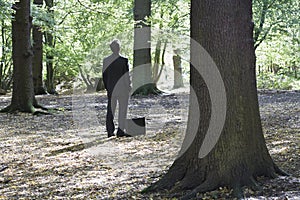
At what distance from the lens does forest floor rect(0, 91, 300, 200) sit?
557 cm

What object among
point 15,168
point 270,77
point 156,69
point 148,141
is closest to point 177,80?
point 156,69

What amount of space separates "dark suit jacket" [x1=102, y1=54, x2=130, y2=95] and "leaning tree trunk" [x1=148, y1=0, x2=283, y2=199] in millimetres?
4107

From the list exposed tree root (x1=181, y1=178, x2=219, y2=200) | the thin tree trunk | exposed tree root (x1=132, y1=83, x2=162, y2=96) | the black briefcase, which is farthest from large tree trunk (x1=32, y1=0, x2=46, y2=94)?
exposed tree root (x1=181, y1=178, x2=219, y2=200)

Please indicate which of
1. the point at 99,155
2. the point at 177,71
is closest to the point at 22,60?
the point at 99,155

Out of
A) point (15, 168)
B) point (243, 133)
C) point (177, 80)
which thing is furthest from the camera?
point (177, 80)

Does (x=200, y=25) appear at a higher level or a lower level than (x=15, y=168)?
higher

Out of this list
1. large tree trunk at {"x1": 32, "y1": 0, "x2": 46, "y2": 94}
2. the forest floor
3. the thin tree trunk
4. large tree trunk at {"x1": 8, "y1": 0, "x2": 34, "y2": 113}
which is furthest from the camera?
the thin tree trunk

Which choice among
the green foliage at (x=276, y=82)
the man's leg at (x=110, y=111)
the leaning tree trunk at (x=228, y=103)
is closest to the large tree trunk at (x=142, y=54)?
the man's leg at (x=110, y=111)

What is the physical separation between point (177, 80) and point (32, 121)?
61.7 feet

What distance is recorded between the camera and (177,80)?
3069 cm

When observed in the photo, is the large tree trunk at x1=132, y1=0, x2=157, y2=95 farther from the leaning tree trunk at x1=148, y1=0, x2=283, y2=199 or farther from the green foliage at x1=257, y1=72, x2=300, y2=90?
the leaning tree trunk at x1=148, y1=0, x2=283, y2=199

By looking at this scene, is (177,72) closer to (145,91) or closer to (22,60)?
(145,91)

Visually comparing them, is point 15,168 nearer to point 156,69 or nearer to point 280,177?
point 280,177

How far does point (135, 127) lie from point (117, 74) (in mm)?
1172
